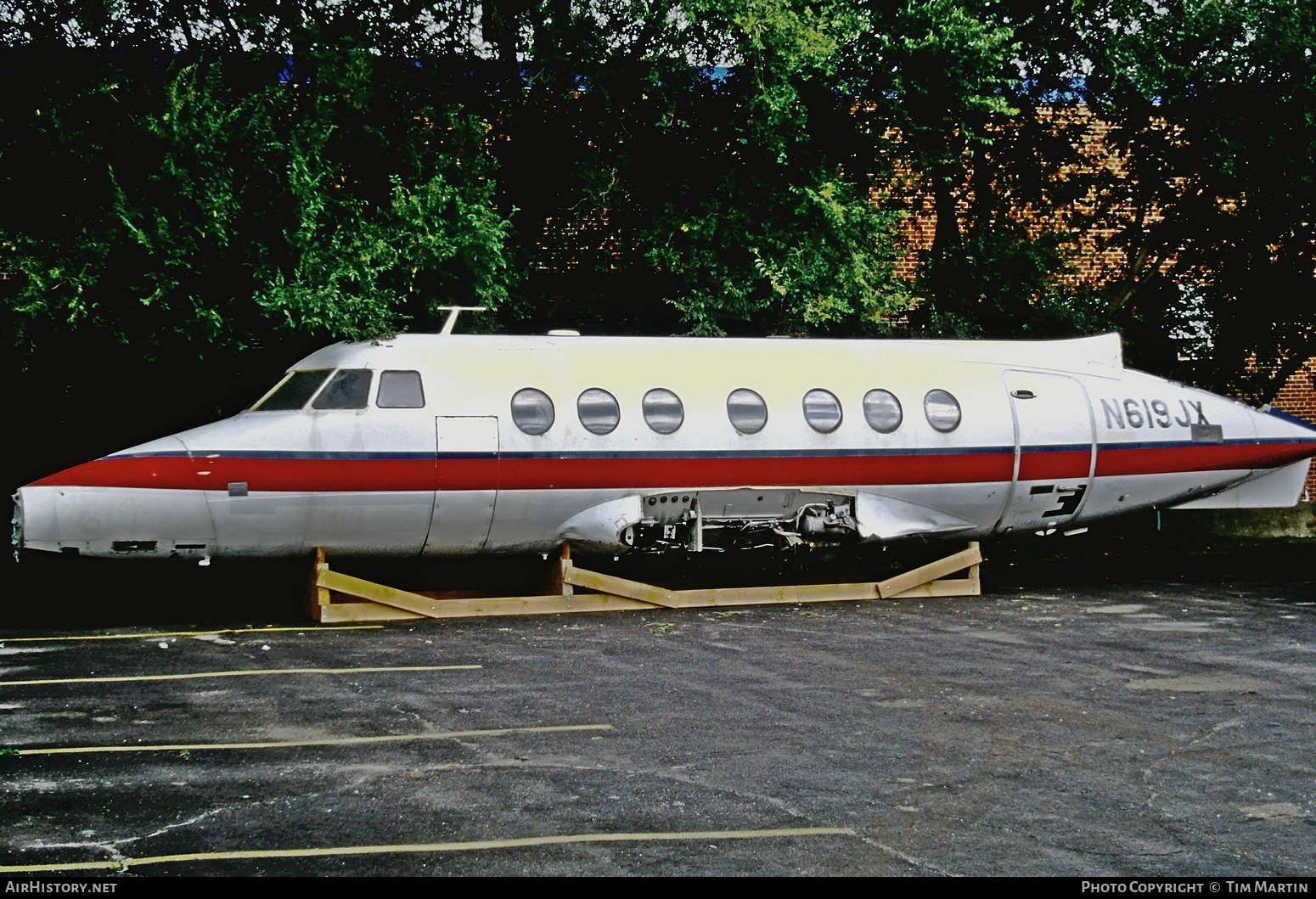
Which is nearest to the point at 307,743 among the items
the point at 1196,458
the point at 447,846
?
the point at 447,846

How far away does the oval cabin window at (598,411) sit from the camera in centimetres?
1709

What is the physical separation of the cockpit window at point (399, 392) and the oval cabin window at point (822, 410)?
4905 millimetres

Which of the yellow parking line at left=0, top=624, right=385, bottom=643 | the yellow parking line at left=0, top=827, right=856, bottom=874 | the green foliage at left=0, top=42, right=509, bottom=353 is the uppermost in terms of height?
the green foliage at left=0, top=42, right=509, bottom=353

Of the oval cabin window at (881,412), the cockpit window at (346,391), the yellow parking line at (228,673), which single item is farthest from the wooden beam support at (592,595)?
the yellow parking line at (228,673)

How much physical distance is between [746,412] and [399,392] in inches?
170

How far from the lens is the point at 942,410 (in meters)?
18.5

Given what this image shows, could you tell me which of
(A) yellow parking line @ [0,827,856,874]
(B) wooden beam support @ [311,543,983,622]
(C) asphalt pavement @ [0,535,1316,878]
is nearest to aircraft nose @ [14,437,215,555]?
(C) asphalt pavement @ [0,535,1316,878]

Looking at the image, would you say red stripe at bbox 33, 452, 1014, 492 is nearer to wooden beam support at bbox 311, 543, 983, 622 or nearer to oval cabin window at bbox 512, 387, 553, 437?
oval cabin window at bbox 512, 387, 553, 437

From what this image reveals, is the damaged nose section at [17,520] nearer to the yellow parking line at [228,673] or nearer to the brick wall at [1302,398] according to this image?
the yellow parking line at [228,673]

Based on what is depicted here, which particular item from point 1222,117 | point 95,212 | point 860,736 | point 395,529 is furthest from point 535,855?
point 1222,117

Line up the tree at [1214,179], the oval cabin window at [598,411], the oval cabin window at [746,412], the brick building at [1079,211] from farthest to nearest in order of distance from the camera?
the brick building at [1079,211], the tree at [1214,179], the oval cabin window at [746,412], the oval cabin window at [598,411]

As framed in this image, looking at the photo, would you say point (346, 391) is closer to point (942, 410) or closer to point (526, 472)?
point (526, 472)

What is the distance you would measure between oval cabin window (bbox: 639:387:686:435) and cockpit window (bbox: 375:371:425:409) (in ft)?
8.97

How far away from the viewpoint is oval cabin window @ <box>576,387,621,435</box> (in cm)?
1709
